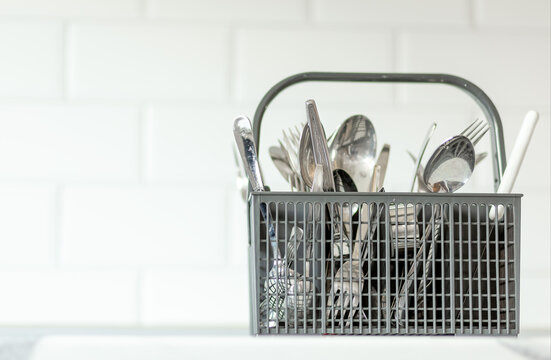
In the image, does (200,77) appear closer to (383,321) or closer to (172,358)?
(383,321)

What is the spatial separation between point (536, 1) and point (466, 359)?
847mm

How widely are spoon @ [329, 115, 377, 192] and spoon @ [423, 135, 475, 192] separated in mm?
67

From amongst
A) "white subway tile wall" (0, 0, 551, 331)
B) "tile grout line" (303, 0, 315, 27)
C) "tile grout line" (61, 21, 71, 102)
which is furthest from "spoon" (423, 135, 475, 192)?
"tile grout line" (61, 21, 71, 102)

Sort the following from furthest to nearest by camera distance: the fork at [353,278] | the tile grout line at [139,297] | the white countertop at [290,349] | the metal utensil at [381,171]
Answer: the tile grout line at [139,297]
the metal utensil at [381,171]
the fork at [353,278]
the white countertop at [290,349]

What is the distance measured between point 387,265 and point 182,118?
559 mm

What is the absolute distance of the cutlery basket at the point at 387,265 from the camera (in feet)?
2.31

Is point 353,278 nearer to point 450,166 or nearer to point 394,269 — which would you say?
point 394,269

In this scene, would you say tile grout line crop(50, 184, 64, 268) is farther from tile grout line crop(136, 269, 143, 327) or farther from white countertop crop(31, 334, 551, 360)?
white countertop crop(31, 334, 551, 360)

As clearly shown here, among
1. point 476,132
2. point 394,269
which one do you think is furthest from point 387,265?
point 476,132

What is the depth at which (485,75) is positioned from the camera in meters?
1.22

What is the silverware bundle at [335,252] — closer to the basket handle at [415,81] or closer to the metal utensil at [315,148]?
the metal utensil at [315,148]

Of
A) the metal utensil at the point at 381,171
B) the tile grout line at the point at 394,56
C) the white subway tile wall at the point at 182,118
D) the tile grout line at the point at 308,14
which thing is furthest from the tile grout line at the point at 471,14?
the metal utensil at the point at 381,171

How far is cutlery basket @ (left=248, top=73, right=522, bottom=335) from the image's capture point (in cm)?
70

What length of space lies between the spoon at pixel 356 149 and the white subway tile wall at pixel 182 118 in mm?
344
